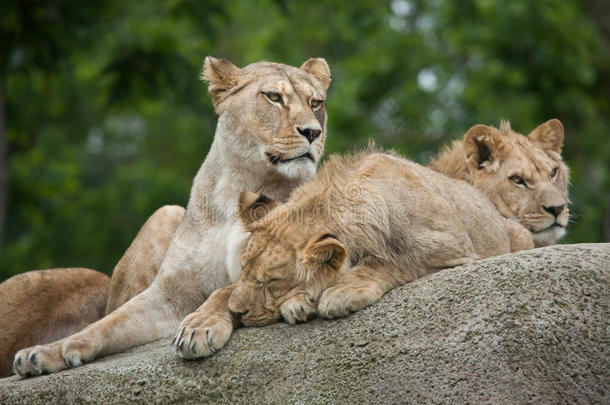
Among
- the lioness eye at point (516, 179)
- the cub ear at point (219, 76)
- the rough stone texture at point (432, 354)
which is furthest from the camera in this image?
the lioness eye at point (516, 179)

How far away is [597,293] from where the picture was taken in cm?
454

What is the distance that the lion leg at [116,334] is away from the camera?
5236 millimetres

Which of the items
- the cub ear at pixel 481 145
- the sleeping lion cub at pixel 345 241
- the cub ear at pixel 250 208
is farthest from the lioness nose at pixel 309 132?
the cub ear at pixel 481 145

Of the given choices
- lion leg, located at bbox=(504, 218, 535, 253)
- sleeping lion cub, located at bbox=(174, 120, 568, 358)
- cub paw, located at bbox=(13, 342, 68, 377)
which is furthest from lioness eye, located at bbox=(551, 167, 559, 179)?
cub paw, located at bbox=(13, 342, 68, 377)

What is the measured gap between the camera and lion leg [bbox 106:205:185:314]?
253 inches

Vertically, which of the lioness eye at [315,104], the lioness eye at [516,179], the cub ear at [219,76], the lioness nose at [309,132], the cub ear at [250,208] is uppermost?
the cub ear at [219,76]

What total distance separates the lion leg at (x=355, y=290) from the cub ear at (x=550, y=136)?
101 inches

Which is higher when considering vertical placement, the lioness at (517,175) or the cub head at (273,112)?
the cub head at (273,112)

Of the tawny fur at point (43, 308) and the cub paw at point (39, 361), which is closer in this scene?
the cub paw at point (39, 361)

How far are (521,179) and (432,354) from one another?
239cm

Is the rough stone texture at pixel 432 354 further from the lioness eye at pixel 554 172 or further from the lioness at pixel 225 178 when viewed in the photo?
the lioness eye at pixel 554 172

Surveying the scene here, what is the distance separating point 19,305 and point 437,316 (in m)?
3.33

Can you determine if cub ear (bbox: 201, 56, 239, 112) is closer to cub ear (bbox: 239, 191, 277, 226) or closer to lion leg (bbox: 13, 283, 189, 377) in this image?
cub ear (bbox: 239, 191, 277, 226)

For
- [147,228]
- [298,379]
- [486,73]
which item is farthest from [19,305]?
[486,73]
